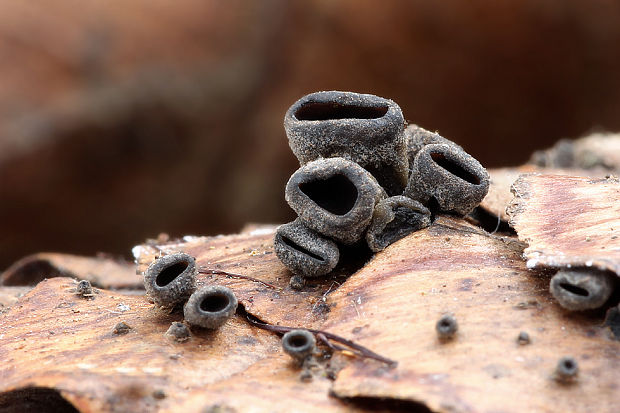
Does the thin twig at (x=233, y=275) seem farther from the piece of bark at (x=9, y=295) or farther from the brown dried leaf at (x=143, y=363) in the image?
the piece of bark at (x=9, y=295)

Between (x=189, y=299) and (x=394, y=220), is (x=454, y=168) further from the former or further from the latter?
(x=189, y=299)

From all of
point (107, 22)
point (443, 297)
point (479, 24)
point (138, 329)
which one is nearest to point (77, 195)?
point (107, 22)

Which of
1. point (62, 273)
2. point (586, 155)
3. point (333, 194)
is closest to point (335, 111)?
point (333, 194)

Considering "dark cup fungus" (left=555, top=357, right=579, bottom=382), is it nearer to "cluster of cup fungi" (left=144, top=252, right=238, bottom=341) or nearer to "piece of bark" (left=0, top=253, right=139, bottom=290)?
"cluster of cup fungi" (left=144, top=252, right=238, bottom=341)

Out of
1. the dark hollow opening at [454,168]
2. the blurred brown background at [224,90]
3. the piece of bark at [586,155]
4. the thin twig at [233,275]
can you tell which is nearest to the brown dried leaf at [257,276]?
the thin twig at [233,275]

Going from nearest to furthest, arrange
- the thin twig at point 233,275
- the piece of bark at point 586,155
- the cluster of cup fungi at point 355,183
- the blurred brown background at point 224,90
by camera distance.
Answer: the cluster of cup fungi at point 355,183
the thin twig at point 233,275
the piece of bark at point 586,155
the blurred brown background at point 224,90

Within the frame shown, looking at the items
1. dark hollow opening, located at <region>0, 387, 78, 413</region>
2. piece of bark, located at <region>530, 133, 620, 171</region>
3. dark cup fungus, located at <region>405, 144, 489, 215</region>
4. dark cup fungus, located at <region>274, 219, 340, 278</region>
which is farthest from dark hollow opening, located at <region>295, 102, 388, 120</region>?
piece of bark, located at <region>530, 133, 620, 171</region>
